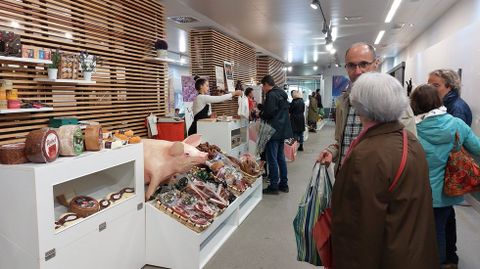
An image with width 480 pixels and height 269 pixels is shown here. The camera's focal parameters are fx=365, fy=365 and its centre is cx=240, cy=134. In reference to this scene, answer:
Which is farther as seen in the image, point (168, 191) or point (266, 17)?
point (266, 17)

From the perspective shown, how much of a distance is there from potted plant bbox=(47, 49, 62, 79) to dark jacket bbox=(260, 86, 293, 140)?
3231mm

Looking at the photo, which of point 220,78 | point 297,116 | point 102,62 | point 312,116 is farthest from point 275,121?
point 312,116

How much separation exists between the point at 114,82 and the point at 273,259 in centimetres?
263

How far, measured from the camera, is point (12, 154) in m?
2.39

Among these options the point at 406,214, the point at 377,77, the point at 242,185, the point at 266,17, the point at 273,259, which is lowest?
the point at 273,259

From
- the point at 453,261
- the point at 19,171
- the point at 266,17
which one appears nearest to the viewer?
the point at 19,171

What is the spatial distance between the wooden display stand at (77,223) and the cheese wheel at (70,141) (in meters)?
0.07

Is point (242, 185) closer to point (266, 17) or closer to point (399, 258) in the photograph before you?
point (399, 258)

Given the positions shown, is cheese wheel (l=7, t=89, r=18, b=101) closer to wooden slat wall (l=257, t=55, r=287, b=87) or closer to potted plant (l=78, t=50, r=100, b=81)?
potted plant (l=78, t=50, r=100, b=81)

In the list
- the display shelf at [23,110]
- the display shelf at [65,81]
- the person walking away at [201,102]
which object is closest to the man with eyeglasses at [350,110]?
the display shelf at [23,110]

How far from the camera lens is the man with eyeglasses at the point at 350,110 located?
2.31 m

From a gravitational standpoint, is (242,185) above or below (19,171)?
below

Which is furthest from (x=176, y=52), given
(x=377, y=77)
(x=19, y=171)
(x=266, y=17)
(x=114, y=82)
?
(x=377, y=77)

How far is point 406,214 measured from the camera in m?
1.45
